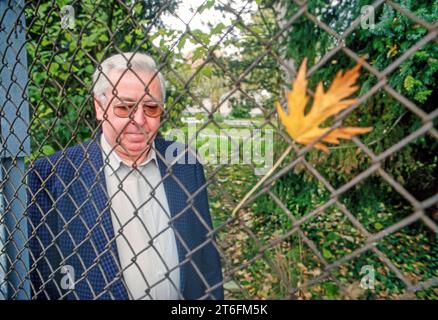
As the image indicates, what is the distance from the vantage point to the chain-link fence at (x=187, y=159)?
95 centimetres

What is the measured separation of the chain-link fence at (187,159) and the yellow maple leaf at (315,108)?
0.03 meters

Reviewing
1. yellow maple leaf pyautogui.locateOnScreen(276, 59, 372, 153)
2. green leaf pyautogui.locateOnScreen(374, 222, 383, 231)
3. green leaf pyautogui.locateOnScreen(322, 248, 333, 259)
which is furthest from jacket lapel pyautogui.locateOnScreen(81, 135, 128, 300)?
green leaf pyautogui.locateOnScreen(374, 222, 383, 231)

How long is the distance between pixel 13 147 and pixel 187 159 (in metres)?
0.82

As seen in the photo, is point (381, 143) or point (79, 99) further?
point (381, 143)

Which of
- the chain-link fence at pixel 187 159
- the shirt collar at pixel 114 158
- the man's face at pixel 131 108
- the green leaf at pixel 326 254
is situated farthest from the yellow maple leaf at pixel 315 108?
the green leaf at pixel 326 254

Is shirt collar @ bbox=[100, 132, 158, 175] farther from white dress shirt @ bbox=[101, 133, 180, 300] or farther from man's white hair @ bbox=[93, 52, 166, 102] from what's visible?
man's white hair @ bbox=[93, 52, 166, 102]

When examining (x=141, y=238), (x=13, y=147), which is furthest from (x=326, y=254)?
(x=13, y=147)

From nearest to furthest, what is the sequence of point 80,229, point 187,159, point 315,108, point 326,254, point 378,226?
point 315,108, point 80,229, point 187,159, point 326,254, point 378,226

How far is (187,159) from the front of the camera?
195 centimetres

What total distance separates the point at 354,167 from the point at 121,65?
2692 millimetres

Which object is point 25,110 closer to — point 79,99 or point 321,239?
point 79,99

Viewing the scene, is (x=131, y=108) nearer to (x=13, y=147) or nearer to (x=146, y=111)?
(x=146, y=111)

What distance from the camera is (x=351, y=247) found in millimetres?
4348
